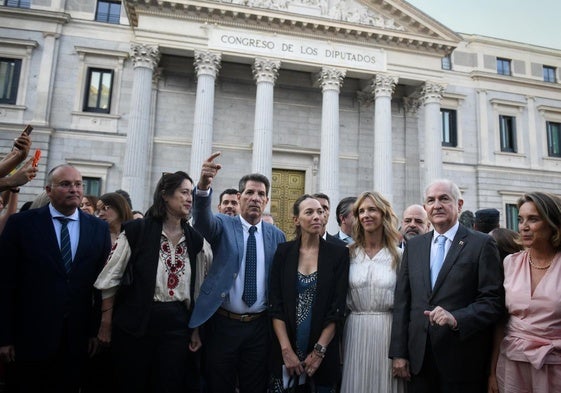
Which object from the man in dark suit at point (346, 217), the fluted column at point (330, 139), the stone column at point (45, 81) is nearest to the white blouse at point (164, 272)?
the man in dark suit at point (346, 217)

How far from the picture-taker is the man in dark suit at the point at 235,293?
155 inches

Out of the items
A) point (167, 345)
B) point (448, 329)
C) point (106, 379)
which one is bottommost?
point (106, 379)

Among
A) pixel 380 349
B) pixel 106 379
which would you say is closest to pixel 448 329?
pixel 380 349

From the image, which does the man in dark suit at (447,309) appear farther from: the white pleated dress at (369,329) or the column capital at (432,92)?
the column capital at (432,92)

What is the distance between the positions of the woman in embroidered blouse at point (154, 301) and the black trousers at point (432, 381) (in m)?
2.03

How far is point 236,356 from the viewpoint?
3973 millimetres

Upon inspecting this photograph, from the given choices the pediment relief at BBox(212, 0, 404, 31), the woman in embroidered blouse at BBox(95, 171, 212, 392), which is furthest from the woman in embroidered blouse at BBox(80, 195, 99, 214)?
the pediment relief at BBox(212, 0, 404, 31)

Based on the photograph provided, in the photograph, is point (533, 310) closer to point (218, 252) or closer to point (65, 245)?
point (218, 252)

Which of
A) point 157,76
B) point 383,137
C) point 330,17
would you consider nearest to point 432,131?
point 383,137

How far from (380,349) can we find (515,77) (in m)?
25.8

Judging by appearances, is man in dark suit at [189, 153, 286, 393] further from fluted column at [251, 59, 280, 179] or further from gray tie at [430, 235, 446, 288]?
fluted column at [251, 59, 280, 179]

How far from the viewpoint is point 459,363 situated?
347 cm

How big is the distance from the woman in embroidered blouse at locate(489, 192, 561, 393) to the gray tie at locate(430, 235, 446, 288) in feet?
1.80

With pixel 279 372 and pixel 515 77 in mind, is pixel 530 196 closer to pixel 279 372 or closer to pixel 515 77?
pixel 279 372
